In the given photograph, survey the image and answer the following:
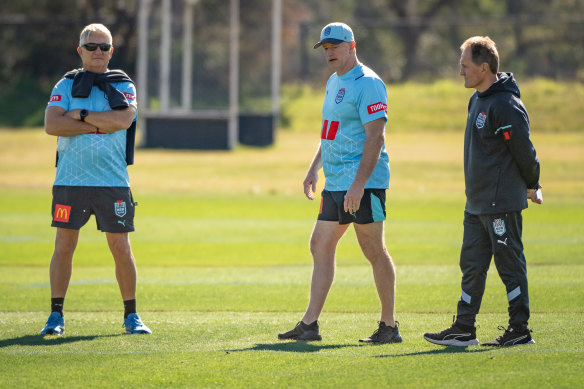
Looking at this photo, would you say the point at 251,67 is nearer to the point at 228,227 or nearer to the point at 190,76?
the point at 190,76

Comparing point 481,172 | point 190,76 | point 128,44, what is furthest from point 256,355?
point 128,44

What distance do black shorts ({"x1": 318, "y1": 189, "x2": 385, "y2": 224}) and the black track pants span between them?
0.63 metres

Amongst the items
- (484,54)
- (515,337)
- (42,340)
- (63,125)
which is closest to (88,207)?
(63,125)

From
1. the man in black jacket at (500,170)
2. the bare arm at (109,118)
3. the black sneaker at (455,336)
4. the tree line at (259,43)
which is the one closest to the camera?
the man in black jacket at (500,170)

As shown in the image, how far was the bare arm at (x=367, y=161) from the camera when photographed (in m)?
6.44

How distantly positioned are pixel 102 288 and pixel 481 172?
187 inches

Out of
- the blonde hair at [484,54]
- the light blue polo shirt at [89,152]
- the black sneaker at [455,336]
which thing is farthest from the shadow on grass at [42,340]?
the blonde hair at [484,54]

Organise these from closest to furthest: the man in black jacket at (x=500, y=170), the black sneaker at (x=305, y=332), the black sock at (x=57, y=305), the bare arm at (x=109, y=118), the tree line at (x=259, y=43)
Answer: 1. the man in black jacket at (x=500, y=170)
2. the black sneaker at (x=305, y=332)
3. the bare arm at (x=109, y=118)
4. the black sock at (x=57, y=305)
5. the tree line at (x=259, y=43)

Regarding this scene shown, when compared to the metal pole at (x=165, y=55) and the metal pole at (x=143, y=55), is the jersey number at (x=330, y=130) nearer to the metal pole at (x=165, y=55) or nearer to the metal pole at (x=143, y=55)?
the metal pole at (x=165, y=55)

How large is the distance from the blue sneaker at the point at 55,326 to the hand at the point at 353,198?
2.35m

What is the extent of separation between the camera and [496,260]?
6383 millimetres

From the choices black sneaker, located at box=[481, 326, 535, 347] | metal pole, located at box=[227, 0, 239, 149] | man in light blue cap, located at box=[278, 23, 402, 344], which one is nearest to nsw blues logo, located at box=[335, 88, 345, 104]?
man in light blue cap, located at box=[278, 23, 402, 344]

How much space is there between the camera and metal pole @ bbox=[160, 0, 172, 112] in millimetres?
28938

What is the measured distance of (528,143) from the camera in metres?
6.22
